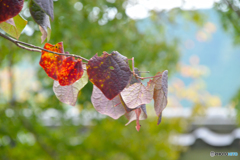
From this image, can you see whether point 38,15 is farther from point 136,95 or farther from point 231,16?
point 231,16

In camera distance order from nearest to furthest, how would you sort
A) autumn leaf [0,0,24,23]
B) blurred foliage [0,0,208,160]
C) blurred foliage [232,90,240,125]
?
autumn leaf [0,0,24,23] → blurred foliage [0,0,208,160] → blurred foliage [232,90,240,125]

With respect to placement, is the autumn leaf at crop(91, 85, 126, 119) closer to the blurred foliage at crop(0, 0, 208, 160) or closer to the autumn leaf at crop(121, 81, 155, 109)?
the autumn leaf at crop(121, 81, 155, 109)

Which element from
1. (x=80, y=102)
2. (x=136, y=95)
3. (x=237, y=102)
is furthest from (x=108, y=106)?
(x=237, y=102)

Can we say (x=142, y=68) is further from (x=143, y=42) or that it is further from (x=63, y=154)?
(x=63, y=154)

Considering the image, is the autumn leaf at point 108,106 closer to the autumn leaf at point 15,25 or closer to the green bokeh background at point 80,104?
the autumn leaf at point 15,25

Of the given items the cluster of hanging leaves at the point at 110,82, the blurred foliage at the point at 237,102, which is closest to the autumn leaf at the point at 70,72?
the cluster of hanging leaves at the point at 110,82

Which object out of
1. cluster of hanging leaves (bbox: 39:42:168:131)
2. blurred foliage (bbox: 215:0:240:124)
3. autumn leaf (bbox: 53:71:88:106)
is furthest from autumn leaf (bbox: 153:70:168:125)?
blurred foliage (bbox: 215:0:240:124)
